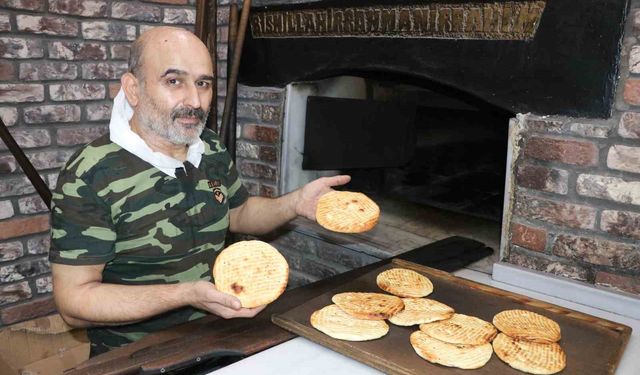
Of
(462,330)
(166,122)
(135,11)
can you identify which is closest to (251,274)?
(462,330)

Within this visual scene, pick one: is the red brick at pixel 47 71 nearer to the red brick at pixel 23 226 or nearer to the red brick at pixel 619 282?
the red brick at pixel 23 226

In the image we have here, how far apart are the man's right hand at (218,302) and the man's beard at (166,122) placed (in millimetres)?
548

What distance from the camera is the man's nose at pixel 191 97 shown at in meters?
1.65

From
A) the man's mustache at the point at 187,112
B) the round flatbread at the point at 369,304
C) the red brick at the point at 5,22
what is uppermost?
the red brick at the point at 5,22

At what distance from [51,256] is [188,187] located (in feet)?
1.44

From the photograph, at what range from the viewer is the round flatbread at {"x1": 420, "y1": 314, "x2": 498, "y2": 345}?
46.5 inches

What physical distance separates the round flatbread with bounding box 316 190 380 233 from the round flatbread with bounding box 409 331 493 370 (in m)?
0.44

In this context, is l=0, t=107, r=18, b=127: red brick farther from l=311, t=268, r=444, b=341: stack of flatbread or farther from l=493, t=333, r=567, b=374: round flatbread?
l=493, t=333, r=567, b=374: round flatbread

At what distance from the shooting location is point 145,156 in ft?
5.30

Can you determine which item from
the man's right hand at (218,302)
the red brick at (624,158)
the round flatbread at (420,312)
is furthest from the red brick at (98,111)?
the red brick at (624,158)

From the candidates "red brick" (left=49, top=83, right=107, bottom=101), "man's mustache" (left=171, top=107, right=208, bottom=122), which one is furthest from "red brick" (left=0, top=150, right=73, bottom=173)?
"man's mustache" (left=171, top=107, right=208, bottom=122)

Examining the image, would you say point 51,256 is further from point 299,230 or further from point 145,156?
point 299,230

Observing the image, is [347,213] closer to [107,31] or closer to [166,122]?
[166,122]

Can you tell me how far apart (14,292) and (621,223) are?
7.55 ft
